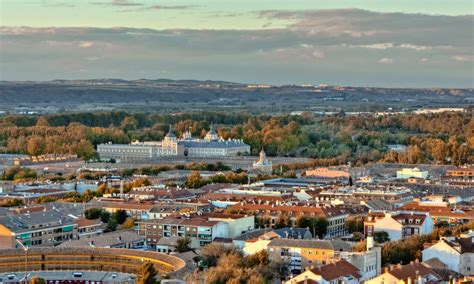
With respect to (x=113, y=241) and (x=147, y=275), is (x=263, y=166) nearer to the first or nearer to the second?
(x=113, y=241)

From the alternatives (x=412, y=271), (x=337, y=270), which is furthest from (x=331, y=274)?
(x=412, y=271)

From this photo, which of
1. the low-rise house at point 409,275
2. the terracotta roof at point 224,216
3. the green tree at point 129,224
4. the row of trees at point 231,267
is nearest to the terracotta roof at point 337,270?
the low-rise house at point 409,275

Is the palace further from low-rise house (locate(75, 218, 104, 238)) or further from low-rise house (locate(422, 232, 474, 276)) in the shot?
low-rise house (locate(422, 232, 474, 276))

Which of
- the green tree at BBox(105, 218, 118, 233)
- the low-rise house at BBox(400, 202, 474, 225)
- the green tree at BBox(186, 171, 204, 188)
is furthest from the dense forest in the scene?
the green tree at BBox(105, 218, 118, 233)

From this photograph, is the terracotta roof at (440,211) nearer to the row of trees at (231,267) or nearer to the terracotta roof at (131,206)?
the terracotta roof at (131,206)

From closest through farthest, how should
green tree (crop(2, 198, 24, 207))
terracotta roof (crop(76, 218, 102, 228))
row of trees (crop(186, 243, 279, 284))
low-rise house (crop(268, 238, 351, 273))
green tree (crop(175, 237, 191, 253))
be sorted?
row of trees (crop(186, 243, 279, 284)), low-rise house (crop(268, 238, 351, 273)), green tree (crop(175, 237, 191, 253)), terracotta roof (crop(76, 218, 102, 228)), green tree (crop(2, 198, 24, 207))

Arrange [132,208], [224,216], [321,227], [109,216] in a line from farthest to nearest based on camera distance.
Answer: [132,208]
[109,216]
[224,216]
[321,227]
